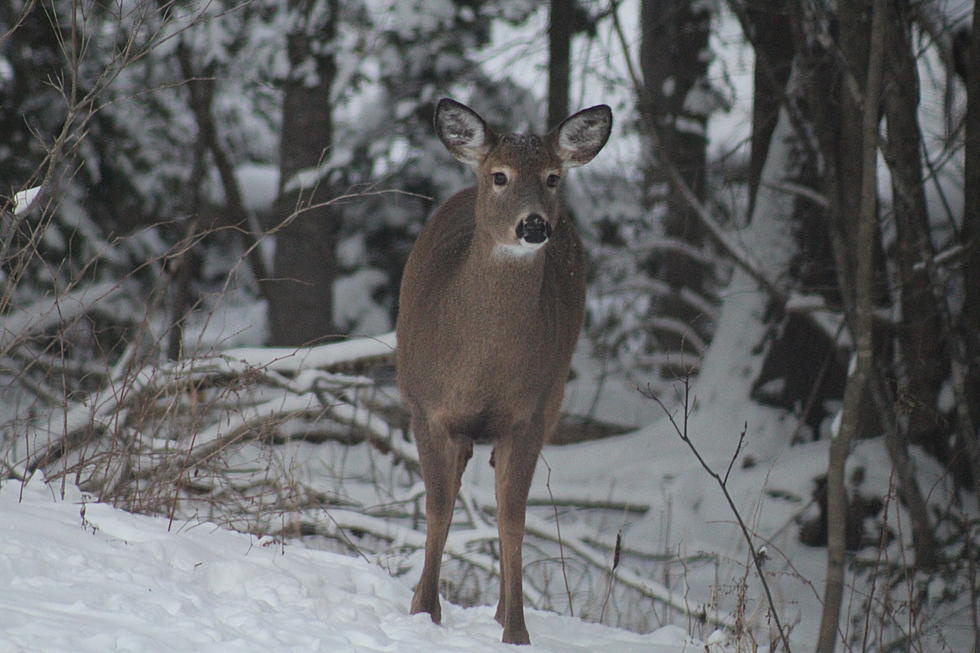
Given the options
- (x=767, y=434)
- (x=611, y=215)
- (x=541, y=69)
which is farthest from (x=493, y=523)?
(x=611, y=215)

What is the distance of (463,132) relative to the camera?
4508 mm

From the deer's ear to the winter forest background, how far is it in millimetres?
867

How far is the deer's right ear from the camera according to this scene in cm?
447

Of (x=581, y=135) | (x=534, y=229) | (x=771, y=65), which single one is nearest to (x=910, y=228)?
(x=771, y=65)

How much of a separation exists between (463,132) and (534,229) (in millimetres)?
606

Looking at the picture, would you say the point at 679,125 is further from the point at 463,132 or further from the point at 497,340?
the point at 497,340

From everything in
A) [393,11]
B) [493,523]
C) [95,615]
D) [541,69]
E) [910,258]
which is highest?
[393,11]

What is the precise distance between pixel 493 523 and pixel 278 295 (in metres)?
5.29

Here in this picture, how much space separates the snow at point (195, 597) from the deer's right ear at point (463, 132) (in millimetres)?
1552

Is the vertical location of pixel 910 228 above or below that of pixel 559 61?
below

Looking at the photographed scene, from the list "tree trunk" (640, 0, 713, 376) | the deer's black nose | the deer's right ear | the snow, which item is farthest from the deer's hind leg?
"tree trunk" (640, 0, 713, 376)

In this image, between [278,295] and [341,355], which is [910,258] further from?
[278,295]

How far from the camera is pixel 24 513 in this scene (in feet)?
13.0

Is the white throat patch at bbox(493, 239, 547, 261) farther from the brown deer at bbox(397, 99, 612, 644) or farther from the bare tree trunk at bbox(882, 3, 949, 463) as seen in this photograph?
the bare tree trunk at bbox(882, 3, 949, 463)
